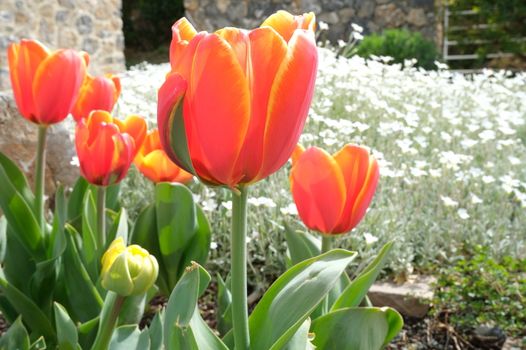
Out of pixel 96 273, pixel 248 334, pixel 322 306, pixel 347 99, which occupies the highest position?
pixel 248 334

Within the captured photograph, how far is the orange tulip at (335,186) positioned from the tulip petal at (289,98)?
305mm

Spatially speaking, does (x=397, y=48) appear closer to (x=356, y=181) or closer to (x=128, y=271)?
(x=356, y=181)

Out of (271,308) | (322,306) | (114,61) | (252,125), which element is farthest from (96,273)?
(114,61)

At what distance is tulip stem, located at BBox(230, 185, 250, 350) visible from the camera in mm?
905

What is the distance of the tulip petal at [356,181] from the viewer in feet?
4.00

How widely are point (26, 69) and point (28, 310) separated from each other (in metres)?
0.51

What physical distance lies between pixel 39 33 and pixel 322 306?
5.39 metres

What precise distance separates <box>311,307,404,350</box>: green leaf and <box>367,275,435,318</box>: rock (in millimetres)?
1442

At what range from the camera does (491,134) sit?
147 inches

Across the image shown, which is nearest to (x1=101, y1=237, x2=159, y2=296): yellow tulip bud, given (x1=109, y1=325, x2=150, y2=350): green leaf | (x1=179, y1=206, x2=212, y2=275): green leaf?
(x1=109, y1=325, x2=150, y2=350): green leaf

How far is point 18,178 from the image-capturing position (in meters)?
1.90

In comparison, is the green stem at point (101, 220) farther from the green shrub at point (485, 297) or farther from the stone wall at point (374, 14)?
the stone wall at point (374, 14)

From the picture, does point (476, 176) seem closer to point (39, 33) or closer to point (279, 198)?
point (279, 198)

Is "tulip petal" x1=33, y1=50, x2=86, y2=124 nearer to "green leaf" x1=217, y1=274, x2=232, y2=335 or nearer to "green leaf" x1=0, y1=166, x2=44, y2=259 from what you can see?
"green leaf" x1=0, y1=166, x2=44, y2=259
